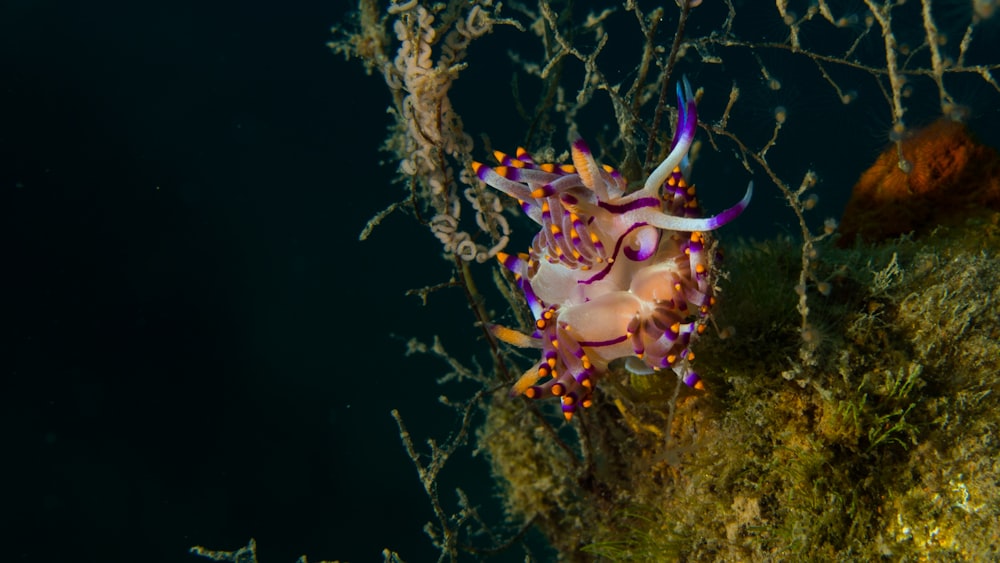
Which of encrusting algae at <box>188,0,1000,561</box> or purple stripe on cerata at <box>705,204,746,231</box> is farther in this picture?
encrusting algae at <box>188,0,1000,561</box>

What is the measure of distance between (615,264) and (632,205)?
28 centimetres

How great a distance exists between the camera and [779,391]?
2.92 meters

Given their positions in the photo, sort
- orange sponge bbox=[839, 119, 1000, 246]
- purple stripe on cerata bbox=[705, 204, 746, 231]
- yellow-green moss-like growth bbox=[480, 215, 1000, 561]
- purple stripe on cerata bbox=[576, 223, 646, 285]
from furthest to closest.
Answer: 1. orange sponge bbox=[839, 119, 1000, 246]
2. purple stripe on cerata bbox=[576, 223, 646, 285]
3. yellow-green moss-like growth bbox=[480, 215, 1000, 561]
4. purple stripe on cerata bbox=[705, 204, 746, 231]

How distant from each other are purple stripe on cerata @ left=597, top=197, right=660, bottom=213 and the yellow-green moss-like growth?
2.55 feet

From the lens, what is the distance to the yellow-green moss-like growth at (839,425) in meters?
2.60

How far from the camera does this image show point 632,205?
2684mm

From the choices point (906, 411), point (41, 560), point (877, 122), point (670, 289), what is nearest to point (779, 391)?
point (906, 411)

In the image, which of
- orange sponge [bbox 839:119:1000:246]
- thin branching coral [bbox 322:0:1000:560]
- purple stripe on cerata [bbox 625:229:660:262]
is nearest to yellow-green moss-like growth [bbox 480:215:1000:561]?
thin branching coral [bbox 322:0:1000:560]

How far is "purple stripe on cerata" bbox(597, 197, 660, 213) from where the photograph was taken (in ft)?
8.72

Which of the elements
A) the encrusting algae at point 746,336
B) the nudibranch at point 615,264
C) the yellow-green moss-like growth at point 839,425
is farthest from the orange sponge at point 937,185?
the nudibranch at point 615,264

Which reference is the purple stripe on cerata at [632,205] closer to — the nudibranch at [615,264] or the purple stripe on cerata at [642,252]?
the nudibranch at [615,264]

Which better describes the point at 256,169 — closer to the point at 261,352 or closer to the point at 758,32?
the point at 261,352

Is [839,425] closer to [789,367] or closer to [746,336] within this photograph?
[789,367]

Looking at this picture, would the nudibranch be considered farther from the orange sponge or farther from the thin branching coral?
the orange sponge
